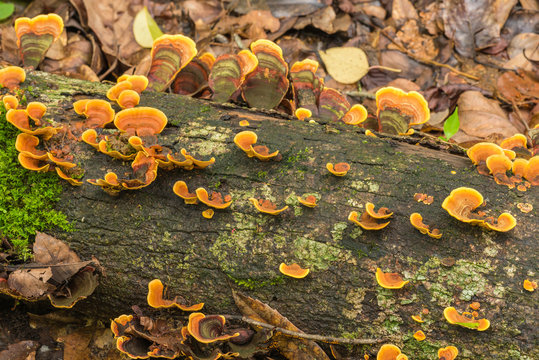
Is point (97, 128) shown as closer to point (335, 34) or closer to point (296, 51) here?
point (296, 51)

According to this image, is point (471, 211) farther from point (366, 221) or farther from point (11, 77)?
point (11, 77)

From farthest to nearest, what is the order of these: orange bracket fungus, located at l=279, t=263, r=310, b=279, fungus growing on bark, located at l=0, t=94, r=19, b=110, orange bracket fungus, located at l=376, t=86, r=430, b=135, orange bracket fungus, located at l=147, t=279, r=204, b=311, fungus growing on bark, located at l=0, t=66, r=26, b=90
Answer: orange bracket fungus, located at l=376, t=86, r=430, b=135 → fungus growing on bark, located at l=0, t=66, r=26, b=90 → fungus growing on bark, located at l=0, t=94, r=19, b=110 → orange bracket fungus, located at l=147, t=279, r=204, b=311 → orange bracket fungus, located at l=279, t=263, r=310, b=279

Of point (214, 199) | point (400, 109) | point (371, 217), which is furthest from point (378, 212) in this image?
point (400, 109)

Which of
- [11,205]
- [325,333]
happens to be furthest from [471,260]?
[11,205]

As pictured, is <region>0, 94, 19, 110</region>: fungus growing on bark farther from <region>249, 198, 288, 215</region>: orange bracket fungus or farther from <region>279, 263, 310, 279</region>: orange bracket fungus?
<region>279, 263, 310, 279</region>: orange bracket fungus

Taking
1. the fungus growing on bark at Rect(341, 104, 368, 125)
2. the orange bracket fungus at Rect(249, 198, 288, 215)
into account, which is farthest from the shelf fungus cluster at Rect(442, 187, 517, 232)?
the fungus growing on bark at Rect(341, 104, 368, 125)

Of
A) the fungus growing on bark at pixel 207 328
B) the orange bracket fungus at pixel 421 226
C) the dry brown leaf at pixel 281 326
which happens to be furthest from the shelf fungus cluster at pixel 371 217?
the fungus growing on bark at pixel 207 328
